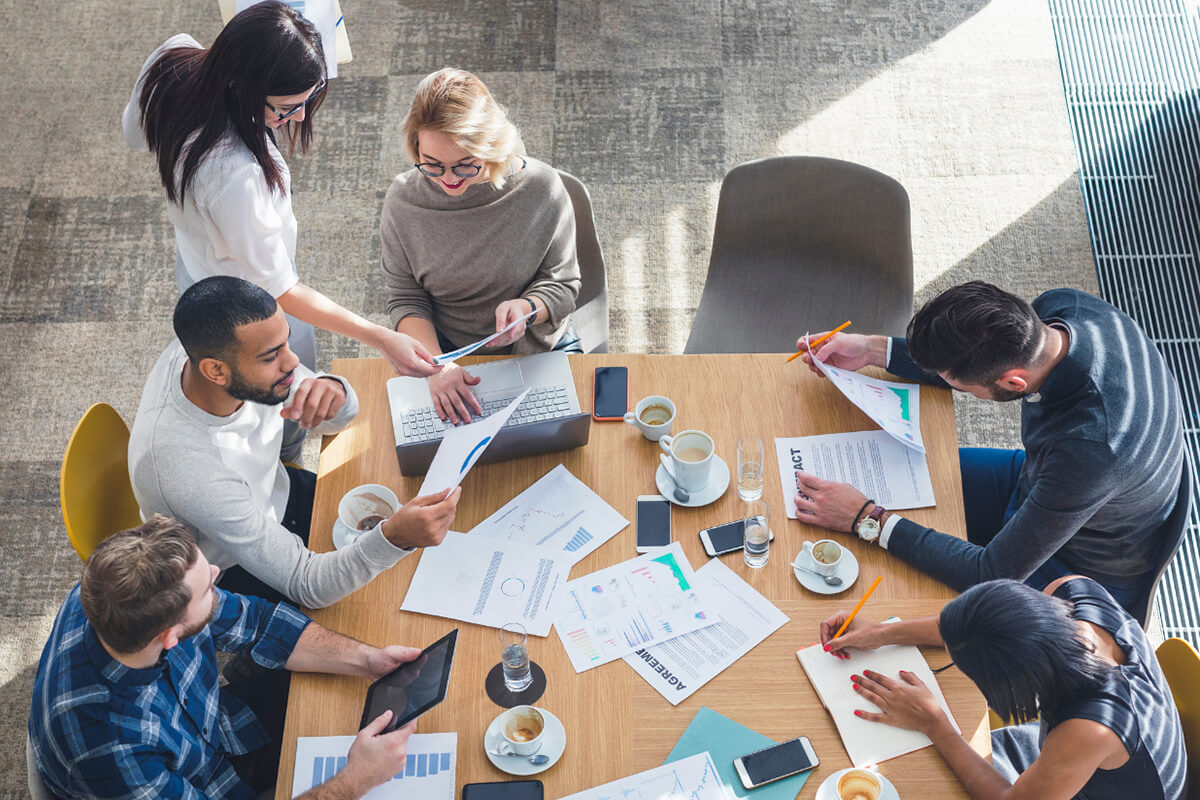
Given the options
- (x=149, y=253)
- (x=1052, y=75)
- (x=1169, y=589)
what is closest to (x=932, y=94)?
(x=1052, y=75)

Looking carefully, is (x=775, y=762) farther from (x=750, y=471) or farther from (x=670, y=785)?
(x=750, y=471)

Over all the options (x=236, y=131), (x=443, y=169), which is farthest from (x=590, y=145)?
(x=236, y=131)


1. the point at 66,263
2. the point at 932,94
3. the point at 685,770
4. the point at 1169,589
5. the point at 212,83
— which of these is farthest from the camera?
the point at 932,94

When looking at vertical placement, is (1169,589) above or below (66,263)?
below

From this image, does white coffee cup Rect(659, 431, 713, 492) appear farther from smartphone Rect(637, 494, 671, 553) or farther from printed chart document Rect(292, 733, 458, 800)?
printed chart document Rect(292, 733, 458, 800)

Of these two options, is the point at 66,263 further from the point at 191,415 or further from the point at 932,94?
the point at 932,94

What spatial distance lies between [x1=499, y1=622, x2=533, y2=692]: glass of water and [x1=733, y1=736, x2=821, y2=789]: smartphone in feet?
1.34

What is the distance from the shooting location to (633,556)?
7.02ft

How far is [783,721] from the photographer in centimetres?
189

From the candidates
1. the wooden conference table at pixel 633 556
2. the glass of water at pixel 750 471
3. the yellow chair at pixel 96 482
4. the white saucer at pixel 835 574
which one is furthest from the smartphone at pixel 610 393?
the yellow chair at pixel 96 482

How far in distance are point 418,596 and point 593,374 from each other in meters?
0.69

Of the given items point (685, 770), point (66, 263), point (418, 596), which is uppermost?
point (66, 263)

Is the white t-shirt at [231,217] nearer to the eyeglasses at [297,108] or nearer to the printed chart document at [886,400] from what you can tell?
the eyeglasses at [297,108]

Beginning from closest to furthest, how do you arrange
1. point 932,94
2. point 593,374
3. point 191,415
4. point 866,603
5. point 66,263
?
point 866,603 → point 191,415 → point 593,374 → point 66,263 → point 932,94
